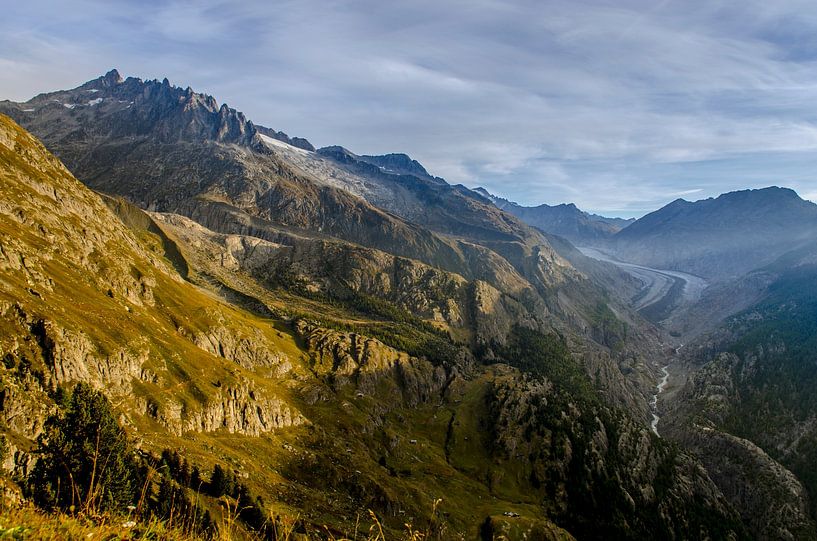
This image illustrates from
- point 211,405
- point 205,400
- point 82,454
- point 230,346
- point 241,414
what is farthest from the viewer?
point 230,346

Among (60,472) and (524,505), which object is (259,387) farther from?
(60,472)

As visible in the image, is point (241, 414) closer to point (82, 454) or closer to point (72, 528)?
point (82, 454)

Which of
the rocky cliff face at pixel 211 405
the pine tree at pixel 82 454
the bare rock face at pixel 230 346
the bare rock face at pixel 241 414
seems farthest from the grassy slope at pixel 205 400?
the pine tree at pixel 82 454

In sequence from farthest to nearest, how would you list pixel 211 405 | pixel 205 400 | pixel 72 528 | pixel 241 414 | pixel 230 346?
pixel 230 346 < pixel 241 414 < pixel 211 405 < pixel 205 400 < pixel 72 528

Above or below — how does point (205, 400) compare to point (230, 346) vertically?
below

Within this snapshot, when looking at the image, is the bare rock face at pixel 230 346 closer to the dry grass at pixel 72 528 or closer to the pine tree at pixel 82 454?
the pine tree at pixel 82 454

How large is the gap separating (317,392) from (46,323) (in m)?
116

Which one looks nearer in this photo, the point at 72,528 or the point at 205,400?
the point at 72,528

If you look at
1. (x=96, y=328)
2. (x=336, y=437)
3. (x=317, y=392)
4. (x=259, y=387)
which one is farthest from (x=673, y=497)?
(x=96, y=328)

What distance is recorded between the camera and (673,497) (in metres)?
196

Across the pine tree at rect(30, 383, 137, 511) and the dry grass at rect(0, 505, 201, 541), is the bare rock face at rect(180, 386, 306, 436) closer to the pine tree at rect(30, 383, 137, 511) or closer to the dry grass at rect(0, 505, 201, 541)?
the pine tree at rect(30, 383, 137, 511)

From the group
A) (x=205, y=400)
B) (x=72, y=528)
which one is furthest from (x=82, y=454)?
(x=205, y=400)

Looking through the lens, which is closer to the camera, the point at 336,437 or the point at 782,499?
the point at 336,437

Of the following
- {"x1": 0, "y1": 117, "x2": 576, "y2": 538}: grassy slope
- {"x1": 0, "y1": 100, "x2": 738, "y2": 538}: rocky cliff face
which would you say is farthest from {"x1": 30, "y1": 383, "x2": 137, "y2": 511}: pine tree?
{"x1": 0, "y1": 117, "x2": 576, "y2": 538}: grassy slope
